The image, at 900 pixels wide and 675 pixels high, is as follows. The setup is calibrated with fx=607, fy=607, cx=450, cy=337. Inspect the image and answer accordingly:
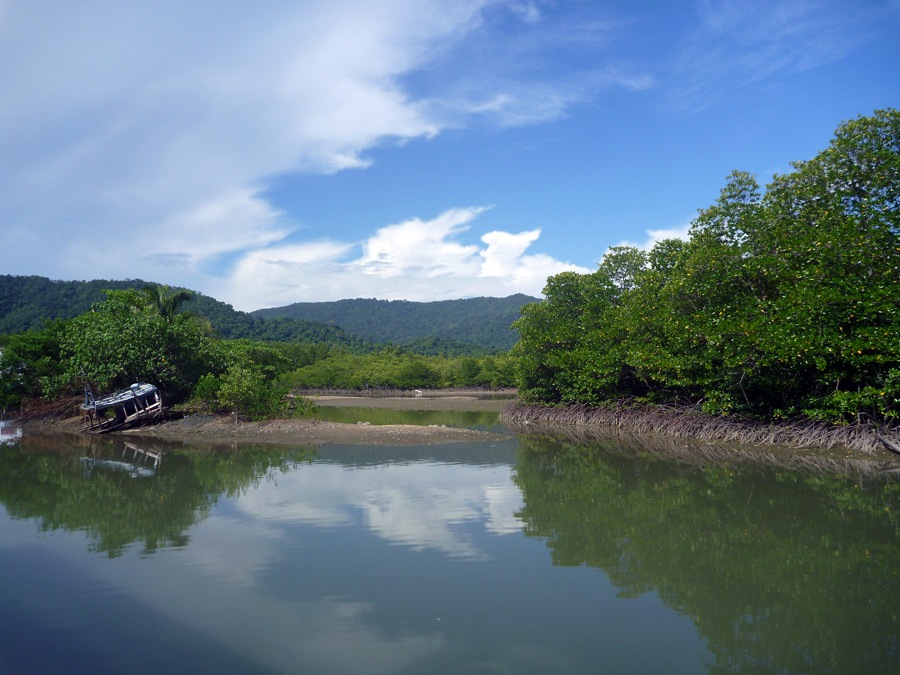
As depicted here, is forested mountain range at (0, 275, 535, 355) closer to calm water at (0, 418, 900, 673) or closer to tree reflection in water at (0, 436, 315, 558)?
tree reflection in water at (0, 436, 315, 558)

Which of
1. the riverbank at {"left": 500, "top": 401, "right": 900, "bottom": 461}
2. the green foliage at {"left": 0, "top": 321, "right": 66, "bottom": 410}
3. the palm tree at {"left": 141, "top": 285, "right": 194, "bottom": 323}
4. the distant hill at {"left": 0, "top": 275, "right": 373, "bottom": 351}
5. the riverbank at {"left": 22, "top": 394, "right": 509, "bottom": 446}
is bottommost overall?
the riverbank at {"left": 500, "top": 401, "right": 900, "bottom": 461}

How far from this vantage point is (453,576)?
7.27 metres

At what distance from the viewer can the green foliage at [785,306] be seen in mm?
15359

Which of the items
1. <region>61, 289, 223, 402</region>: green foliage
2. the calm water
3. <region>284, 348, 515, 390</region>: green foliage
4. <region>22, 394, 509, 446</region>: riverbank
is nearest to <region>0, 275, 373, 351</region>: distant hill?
<region>284, 348, 515, 390</region>: green foliage

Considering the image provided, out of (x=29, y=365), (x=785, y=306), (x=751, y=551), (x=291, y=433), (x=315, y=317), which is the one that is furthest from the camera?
(x=315, y=317)

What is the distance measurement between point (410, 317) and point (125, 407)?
562ft

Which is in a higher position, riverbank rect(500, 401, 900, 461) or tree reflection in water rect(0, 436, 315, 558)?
tree reflection in water rect(0, 436, 315, 558)

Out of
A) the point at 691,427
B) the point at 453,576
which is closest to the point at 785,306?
the point at 691,427

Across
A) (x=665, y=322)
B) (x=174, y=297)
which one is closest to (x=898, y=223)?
(x=665, y=322)

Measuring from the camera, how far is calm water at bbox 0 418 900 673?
543cm

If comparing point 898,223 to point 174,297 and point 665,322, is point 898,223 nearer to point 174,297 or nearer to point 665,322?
point 665,322

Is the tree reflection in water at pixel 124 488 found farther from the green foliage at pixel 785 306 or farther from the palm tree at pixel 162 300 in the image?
the green foliage at pixel 785 306

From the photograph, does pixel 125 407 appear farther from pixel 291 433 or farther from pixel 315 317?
pixel 315 317

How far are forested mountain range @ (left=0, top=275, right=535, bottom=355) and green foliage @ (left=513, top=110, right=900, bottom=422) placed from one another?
2783 cm
